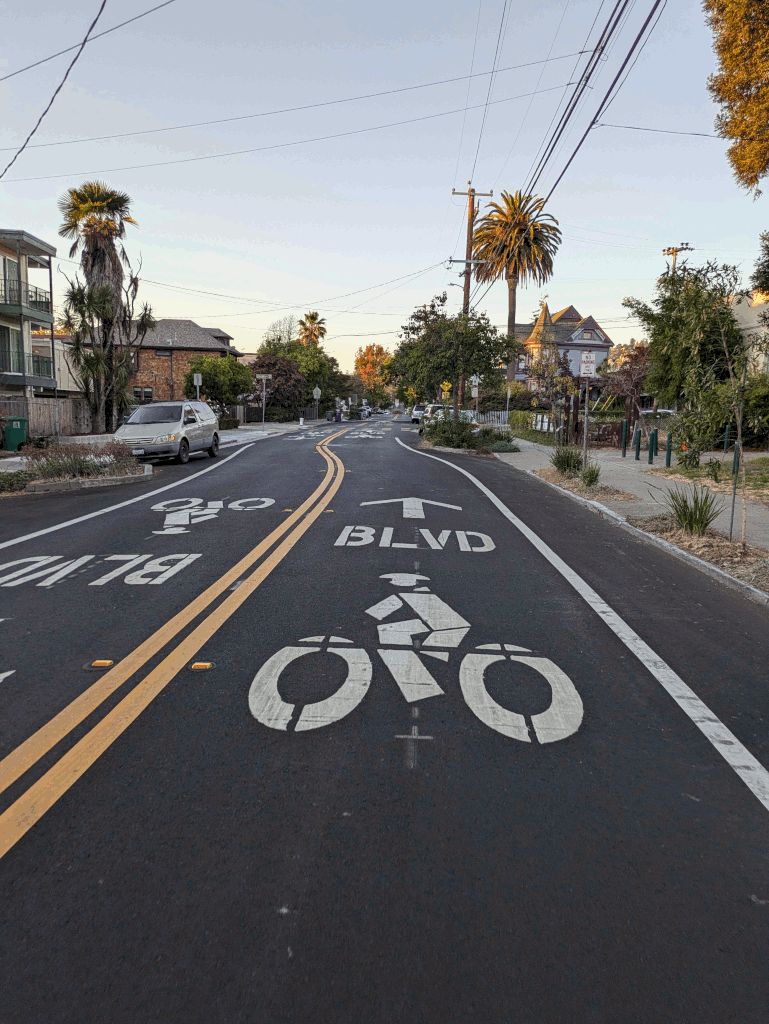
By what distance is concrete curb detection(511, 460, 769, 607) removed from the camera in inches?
286

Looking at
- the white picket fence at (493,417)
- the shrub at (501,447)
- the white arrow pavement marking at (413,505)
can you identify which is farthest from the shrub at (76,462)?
the white picket fence at (493,417)

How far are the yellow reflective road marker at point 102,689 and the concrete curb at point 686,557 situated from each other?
4926mm

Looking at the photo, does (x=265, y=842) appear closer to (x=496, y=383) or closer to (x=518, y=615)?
(x=518, y=615)

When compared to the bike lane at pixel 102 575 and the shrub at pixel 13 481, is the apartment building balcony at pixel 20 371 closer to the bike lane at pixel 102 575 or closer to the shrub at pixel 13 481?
the shrub at pixel 13 481

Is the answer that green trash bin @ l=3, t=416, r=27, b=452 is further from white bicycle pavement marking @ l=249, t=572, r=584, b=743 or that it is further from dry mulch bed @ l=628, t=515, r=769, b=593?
white bicycle pavement marking @ l=249, t=572, r=584, b=743

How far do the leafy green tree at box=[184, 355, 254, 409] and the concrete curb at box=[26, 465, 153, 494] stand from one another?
112 feet

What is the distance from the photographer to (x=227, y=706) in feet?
14.1

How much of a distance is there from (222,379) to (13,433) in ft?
96.6

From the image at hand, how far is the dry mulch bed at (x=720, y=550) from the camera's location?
7836mm

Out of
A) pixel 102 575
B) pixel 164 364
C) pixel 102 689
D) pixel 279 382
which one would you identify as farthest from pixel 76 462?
pixel 164 364

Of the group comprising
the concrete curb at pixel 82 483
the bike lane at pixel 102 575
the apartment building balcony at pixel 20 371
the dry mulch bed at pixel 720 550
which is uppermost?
the apartment building balcony at pixel 20 371

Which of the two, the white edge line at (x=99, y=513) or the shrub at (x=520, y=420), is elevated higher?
the shrub at (x=520, y=420)

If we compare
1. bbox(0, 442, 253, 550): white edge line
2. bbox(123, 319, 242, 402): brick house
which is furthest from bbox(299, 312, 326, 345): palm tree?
bbox(0, 442, 253, 550): white edge line

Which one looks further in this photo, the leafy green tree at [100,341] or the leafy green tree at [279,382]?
the leafy green tree at [279,382]
